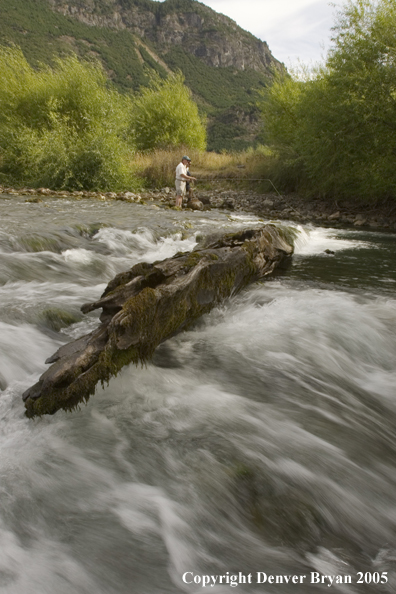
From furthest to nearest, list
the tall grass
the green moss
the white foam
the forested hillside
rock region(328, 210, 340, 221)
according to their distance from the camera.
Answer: the forested hillside < the tall grass < rock region(328, 210, 340, 221) < the white foam < the green moss

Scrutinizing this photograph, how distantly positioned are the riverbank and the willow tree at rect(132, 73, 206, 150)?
13.6 meters

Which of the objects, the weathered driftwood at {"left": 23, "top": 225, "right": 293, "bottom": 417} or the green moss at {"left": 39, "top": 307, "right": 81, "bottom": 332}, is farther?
the green moss at {"left": 39, "top": 307, "right": 81, "bottom": 332}

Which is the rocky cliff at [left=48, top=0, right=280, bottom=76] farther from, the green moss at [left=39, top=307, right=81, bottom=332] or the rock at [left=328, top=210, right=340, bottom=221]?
the green moss at [left=39, top=307, right=81, bottom=332]

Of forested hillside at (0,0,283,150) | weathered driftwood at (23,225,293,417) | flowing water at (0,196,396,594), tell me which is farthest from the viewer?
forested hillside at (0,0,283,150)

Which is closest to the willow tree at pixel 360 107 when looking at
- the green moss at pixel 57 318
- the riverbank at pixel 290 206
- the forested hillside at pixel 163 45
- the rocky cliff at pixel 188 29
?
the riverbank at pixel 290 206

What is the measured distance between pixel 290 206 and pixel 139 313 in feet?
52.0

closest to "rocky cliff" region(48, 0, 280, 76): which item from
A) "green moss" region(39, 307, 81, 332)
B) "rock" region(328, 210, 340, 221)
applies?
"rock" region(328, 210, 340, 221)

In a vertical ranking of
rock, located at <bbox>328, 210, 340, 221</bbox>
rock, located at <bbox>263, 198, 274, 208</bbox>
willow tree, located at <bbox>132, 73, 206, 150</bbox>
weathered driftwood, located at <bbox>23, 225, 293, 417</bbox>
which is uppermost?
willow tree, located at <bbox>132, 73, 206, 150</bbox>

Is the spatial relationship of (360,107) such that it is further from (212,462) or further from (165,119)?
(165,119)

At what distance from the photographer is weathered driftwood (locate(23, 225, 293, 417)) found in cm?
269

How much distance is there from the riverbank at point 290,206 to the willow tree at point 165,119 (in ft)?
44.6

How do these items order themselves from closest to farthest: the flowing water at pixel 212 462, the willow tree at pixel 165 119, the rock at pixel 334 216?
the flowing water at pixel 212 462 < the rock at pixel 334 216 < the willow tree at pixel 165 119

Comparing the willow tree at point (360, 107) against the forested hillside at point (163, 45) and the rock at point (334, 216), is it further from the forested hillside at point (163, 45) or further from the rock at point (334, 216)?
the forested hillside at point (163, 45)

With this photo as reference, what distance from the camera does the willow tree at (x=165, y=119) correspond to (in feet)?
103
